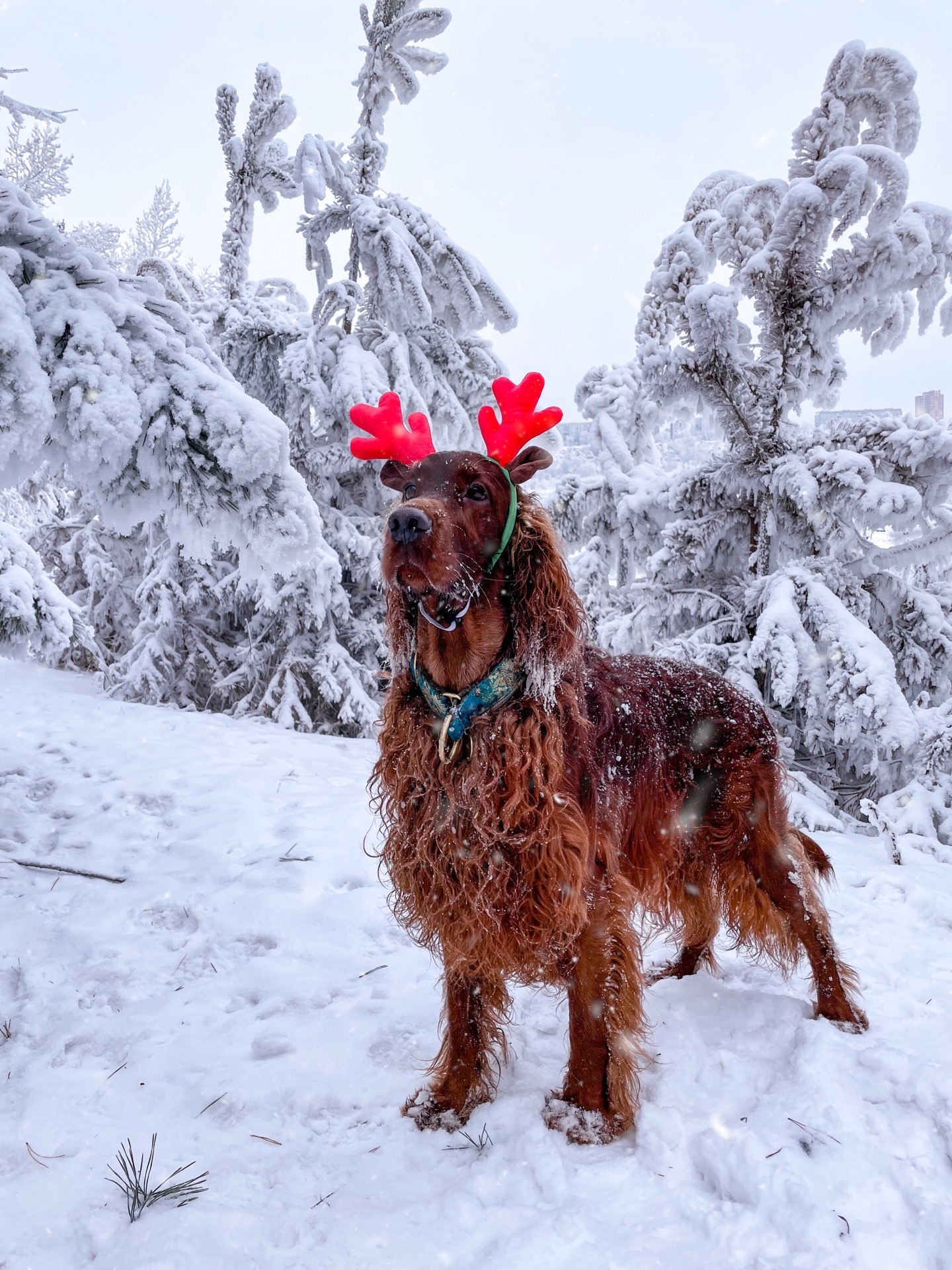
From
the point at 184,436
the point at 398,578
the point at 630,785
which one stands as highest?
the point at 184,436

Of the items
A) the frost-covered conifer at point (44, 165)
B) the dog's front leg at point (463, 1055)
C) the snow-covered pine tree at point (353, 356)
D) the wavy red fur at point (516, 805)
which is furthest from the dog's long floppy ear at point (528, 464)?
the frost-covered conifer at point (44, 165)

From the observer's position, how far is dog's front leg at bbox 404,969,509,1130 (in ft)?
6.51

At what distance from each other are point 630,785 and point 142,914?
2167 millimetres

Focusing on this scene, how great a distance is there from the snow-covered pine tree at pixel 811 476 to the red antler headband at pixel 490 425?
8.99 ft

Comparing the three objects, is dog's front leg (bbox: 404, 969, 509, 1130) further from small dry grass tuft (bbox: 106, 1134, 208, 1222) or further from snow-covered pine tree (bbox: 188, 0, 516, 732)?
snow-covered pine tree (bbox: 188, 0, 516, 732)

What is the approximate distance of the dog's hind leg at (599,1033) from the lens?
1915 millimetres

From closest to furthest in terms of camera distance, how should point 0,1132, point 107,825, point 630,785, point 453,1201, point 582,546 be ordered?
point 453,1201 < point 0,1132 < point 630,785 < point 107,825 < point 582,546

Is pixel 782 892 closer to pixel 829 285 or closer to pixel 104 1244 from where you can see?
pixel 104 1244

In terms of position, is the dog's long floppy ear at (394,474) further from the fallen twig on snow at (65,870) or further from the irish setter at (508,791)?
the fallen twig on snow at (65,870)

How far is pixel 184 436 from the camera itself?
8.87 feet

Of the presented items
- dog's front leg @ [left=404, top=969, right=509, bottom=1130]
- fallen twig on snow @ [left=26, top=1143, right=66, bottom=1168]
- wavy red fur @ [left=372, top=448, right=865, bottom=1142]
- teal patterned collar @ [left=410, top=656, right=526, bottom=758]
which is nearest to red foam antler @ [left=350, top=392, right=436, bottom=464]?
wavy red fur @ [left=372, top=448, right=865, bottom=1142]

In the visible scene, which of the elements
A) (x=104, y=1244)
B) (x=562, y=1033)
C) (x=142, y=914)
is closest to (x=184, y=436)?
(x=142, y=914)

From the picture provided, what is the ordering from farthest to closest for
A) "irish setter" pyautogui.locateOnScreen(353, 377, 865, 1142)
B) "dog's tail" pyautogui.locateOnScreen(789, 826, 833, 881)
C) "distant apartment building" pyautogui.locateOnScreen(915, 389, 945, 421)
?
"distant apartment building" pyautogui.locateOnScreen(915, 389, 945, 421), "dog's tail" pyautogui.locateOnScreen(789, 826, 833, 881), "irish setter" pyautogui.locateOnScreen(353, 377, 865, 1142)

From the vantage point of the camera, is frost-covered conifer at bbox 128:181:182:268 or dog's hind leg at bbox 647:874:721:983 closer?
dog's hind leg at bbox 647:874:721:983
